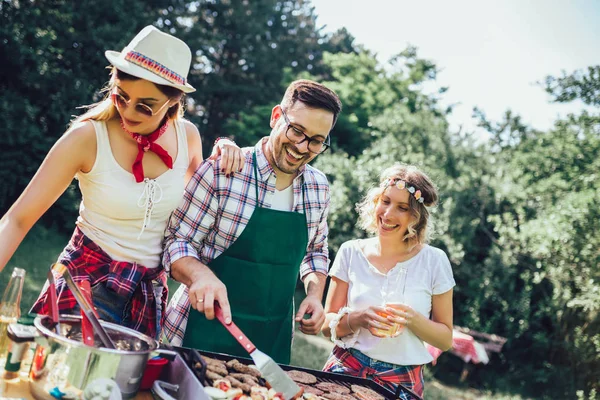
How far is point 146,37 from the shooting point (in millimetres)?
1966

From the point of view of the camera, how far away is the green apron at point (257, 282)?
2.25 m

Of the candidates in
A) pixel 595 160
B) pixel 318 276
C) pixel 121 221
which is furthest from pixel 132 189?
pixel 595 160

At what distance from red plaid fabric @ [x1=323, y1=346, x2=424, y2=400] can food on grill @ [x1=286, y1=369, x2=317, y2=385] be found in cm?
52

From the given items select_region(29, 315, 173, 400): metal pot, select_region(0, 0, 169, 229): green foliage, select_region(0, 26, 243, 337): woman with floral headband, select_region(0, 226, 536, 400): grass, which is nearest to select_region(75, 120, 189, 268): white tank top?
select_region(0, 26, 243, 337): woman with floral headband

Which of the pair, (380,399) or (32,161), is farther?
(32,161)

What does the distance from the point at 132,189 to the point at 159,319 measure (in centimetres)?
53

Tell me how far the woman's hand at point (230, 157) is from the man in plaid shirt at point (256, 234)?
3 cm

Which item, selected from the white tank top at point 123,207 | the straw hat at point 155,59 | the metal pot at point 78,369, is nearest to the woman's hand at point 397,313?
the white tank top at point 123,207

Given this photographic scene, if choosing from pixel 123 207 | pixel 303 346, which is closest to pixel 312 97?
pixel 123 207

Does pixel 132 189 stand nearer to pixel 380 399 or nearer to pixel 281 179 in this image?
pixel 281 179

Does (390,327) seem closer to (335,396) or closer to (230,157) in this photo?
(335,396)

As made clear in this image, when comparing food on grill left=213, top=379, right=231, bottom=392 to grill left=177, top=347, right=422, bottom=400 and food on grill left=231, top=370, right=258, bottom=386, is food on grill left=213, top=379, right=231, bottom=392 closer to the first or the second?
food on grill left=231, top=370, right=258, bottom=386

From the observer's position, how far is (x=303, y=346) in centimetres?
852

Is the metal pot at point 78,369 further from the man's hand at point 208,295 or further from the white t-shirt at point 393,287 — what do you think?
the white t-shirt at point 393,287
